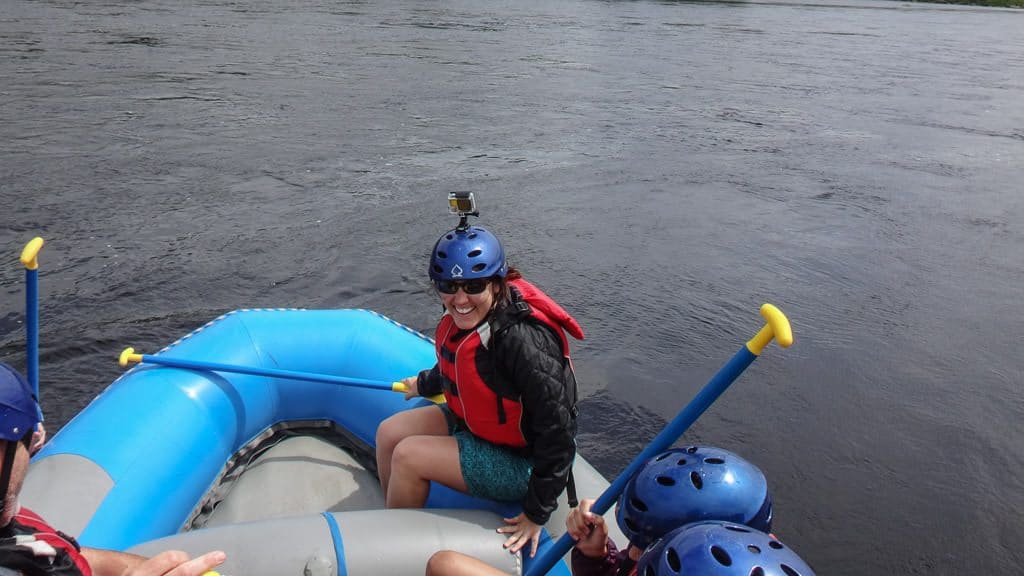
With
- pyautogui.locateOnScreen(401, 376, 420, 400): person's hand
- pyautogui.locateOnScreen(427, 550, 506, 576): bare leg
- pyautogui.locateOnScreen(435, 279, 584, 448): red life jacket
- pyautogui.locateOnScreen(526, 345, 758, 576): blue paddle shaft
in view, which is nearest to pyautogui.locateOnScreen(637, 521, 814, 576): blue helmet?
pyautogui.locateOnScreen(526, 345, 758, 576): blue paddle shaft

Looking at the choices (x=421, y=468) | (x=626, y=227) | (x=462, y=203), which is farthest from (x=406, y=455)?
(x=626, y=227)

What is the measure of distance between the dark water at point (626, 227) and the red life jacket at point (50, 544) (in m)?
3.21

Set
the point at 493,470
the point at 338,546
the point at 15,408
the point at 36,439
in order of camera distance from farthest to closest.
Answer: the point at 493,470 → the point at 338,546 → the point at 36,439 → the point at 15,408

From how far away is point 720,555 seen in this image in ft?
5.80

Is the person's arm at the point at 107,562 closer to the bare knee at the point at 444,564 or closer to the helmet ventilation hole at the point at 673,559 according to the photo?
the bare knee at the point at 444,564

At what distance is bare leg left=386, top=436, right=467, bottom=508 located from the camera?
2.84 metres

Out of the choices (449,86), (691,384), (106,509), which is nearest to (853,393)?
(691,384)

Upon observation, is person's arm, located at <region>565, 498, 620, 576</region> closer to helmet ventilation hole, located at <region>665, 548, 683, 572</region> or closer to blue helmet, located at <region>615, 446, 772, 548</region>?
blue helmet, located at <region>615, 446, 772, 548</region>

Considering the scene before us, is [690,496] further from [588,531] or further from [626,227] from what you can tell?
A: [626,227]

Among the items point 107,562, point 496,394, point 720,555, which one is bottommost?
point 107,562

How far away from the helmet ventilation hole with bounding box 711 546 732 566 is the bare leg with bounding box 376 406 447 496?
1.46 meters

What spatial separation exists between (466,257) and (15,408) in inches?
53.7

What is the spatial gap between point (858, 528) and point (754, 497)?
2.53 meters

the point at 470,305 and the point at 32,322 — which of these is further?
the point at 32,322
